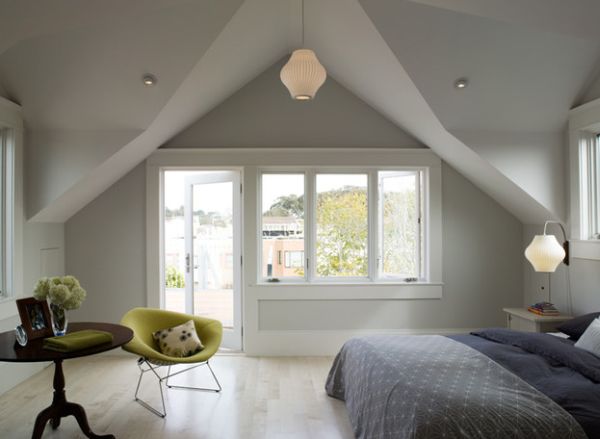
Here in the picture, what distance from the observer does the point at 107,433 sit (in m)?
3.00

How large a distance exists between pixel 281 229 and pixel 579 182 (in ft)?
8.94

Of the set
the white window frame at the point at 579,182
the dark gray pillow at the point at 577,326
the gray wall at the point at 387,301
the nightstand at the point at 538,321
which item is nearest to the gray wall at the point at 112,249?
the gray wall at the point at 387,301

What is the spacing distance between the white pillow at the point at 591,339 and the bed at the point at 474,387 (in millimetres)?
174

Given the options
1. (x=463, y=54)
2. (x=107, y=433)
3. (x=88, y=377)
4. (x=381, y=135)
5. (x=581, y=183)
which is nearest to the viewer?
(x=107, y=433)

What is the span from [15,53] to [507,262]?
4764 millimetres

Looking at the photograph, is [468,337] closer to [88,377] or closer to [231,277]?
[231,277]

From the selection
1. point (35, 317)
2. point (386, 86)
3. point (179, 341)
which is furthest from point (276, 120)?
point (35, 317)

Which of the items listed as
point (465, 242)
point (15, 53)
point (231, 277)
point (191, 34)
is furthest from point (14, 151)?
point (465, 242)

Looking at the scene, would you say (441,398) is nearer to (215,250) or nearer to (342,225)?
(342,225)

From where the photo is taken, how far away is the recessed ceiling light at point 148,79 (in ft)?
11.7

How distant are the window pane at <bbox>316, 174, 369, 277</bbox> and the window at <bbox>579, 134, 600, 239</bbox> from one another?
195 cm

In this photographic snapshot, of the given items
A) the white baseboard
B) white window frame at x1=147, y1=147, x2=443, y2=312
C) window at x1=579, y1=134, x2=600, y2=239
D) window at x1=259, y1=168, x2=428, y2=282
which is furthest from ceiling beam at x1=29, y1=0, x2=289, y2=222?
window at x1=579, y1=134, x2=600, y2=239

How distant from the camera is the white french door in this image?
496 centimetres

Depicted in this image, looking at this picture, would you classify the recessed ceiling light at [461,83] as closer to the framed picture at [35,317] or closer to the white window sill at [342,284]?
the white window sill at [342,284]
